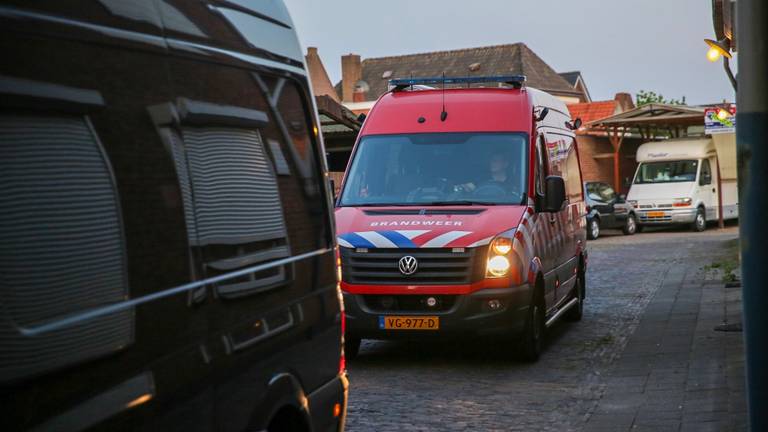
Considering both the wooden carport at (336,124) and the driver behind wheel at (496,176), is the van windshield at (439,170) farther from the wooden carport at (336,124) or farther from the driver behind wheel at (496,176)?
the wooden carport at (336,124)

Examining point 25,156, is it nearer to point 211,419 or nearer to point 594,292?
point 211,419

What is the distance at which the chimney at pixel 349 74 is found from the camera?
88250 millimetres

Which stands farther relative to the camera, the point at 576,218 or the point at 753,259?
the point at 576,218

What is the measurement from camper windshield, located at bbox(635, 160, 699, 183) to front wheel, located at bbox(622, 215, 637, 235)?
1971mm

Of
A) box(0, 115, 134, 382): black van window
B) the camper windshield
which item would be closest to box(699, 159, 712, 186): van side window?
the camper windshield

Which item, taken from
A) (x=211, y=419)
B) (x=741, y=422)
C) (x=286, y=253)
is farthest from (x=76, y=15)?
(x=741, y=422)

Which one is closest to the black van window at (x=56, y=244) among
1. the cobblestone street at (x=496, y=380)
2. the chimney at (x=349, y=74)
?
the cobblestone street at (x=496, y=380)

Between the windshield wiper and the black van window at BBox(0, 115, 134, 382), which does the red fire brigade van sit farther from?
the black van window at BBox(0, 115, 134, 382)

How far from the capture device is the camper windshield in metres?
35.9

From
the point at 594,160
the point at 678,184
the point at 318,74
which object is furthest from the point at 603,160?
the point at 318,74

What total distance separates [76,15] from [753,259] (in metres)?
2.91

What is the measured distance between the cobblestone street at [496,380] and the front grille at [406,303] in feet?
1.85

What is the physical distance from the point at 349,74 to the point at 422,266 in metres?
79.5

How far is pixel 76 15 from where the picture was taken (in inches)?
116
